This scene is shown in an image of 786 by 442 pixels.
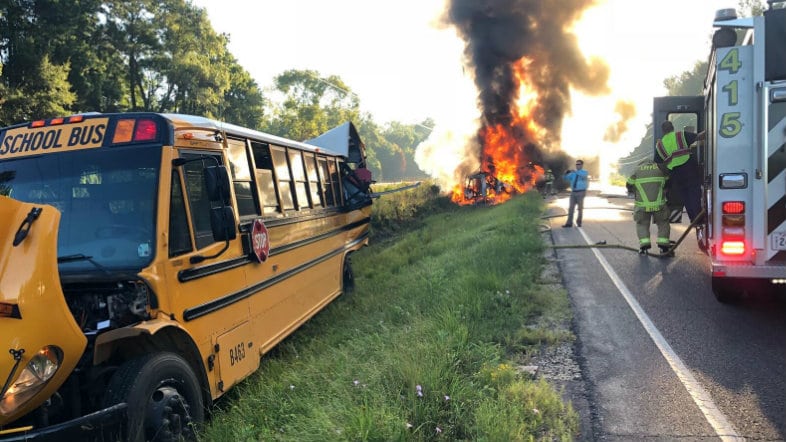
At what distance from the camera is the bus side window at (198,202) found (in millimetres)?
4238

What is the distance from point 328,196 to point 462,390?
17.7 ft

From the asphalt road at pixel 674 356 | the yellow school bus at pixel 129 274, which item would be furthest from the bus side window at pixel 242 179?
the asphalt road at pixel 674 356

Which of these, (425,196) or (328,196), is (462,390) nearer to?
(328,196)

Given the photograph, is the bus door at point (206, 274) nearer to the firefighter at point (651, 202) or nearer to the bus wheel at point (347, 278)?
the bus wheel at point (347, 278)

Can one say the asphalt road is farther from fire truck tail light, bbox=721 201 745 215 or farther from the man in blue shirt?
the man in blue shirt

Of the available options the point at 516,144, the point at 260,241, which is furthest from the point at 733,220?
the point at 516,144

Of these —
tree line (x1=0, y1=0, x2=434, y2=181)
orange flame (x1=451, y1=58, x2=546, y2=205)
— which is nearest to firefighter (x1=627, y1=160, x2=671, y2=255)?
orange flame (x1=451, y1=58, x2=546, y2=205)

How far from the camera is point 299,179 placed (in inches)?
287

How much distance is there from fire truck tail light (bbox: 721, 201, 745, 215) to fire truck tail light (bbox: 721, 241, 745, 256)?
12.0 inches

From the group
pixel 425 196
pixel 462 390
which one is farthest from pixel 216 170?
pixel 425 196

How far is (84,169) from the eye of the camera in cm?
405

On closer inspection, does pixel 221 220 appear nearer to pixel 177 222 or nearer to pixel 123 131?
pixel 177 222

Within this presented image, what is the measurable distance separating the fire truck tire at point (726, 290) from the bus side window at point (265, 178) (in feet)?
16.9

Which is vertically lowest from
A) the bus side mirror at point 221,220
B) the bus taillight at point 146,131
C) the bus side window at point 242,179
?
the bus side mirror at point 221,220
